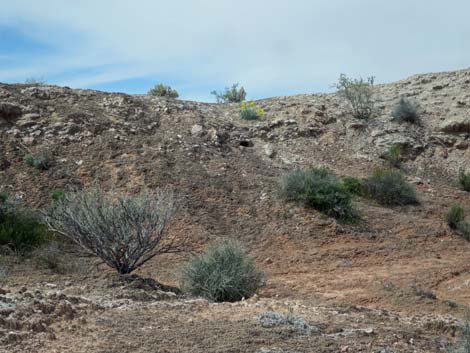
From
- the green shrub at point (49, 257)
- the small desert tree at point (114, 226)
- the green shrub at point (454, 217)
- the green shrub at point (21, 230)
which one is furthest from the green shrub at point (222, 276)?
the green shrub at point (454, 217)

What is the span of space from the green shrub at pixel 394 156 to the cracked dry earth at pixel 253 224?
362 mm

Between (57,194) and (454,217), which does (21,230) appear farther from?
(454,217)

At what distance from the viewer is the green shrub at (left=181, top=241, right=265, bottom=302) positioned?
826cm


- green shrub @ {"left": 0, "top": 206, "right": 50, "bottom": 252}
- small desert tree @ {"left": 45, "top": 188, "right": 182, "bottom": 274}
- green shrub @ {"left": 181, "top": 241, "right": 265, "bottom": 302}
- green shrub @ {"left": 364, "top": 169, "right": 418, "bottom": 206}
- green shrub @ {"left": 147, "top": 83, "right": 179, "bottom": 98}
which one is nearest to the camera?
green shrub @ {"left": 181, "top": 241, "right": 265, "bottom": 302}

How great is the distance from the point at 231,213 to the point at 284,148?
4428mm

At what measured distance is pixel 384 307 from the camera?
873 cm

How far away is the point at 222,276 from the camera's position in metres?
8.30

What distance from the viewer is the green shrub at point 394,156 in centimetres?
1756

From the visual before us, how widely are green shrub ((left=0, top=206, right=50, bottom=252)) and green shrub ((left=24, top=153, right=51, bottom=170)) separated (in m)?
2.47

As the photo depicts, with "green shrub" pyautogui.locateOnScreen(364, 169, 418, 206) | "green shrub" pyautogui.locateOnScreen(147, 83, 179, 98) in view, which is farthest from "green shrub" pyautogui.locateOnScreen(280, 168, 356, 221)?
"green shrub" pyautogui.locateOnScreen(147, 83, 179, 98)

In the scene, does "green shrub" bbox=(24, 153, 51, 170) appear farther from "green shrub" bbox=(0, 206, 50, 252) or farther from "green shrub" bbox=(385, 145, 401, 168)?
"green shrub" bbox=(385, 145, 401, 168)

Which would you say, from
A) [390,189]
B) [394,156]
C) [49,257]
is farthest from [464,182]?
[49,257]

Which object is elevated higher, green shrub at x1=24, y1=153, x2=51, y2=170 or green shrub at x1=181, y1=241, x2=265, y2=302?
green shrub at x1=24, y1=153, x2=51, y2=170

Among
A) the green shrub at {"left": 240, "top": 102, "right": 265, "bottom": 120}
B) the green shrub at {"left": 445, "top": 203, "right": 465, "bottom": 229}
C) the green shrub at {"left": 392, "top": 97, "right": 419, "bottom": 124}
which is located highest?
the green shrub at {"left": 240, "top": 102, "right": 265, "bottom": 120}
